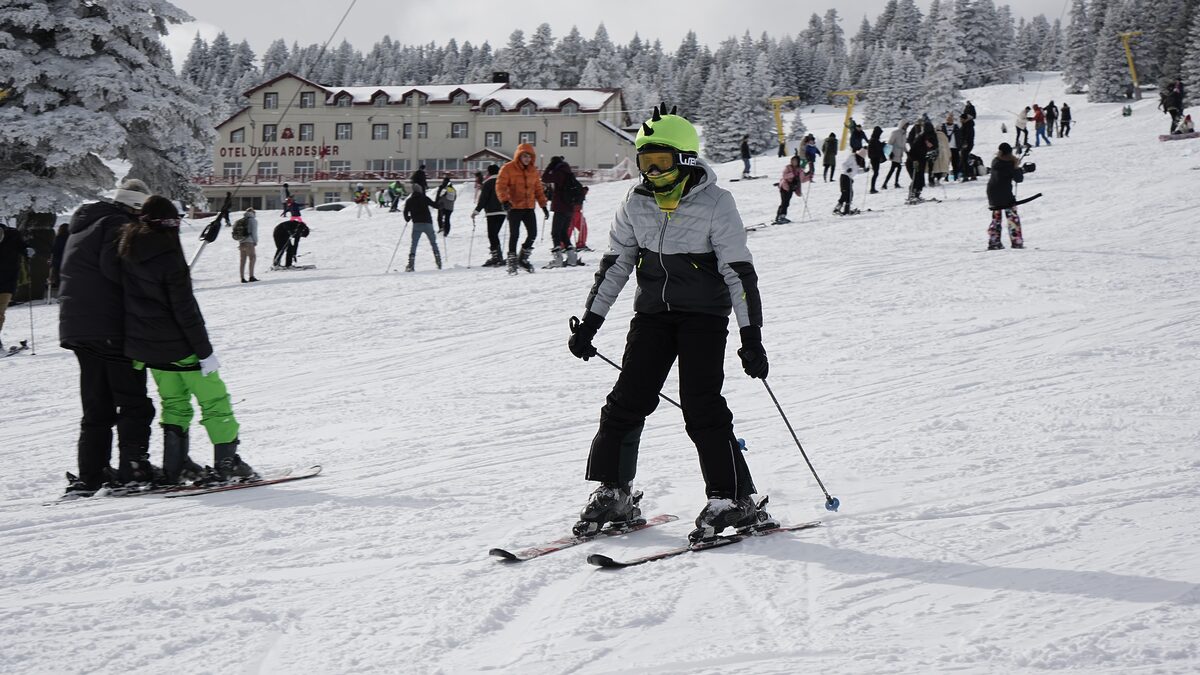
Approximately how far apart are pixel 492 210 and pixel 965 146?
42.8ft

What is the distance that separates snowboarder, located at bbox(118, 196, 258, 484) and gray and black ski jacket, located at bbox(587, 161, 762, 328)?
2609 mm

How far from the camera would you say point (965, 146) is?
75.8ft

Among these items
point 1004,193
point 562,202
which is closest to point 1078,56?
point 1004,193

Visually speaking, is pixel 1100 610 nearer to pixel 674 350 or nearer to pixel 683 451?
pixel 674 350

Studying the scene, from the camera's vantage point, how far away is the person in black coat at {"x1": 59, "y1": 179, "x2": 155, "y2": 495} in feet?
17.6

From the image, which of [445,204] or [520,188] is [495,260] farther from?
[445,204]

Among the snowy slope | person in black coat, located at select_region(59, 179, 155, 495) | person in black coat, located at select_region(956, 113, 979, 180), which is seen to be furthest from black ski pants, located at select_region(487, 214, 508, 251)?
person in black coat, located at select_region(956, 113, 979, 180)

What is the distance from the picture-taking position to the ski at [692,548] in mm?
3746

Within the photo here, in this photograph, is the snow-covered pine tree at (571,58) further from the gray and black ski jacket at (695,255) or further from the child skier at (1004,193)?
the gray and black ski jacket at (695,255)

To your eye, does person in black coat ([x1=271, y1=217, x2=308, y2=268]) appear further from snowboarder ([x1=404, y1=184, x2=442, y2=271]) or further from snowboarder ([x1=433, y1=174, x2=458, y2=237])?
snowboarder ([x1=433, y1=174, x2=458, y2=237])

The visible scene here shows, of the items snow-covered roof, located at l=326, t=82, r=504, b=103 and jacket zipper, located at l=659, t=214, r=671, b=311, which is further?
snow-covered roof, located at l=326, t=82, r=504, b=103

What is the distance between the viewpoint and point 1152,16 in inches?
2886

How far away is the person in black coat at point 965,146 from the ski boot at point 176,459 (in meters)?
21.0

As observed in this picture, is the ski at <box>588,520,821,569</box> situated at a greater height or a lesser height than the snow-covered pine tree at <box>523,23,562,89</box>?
lesser
